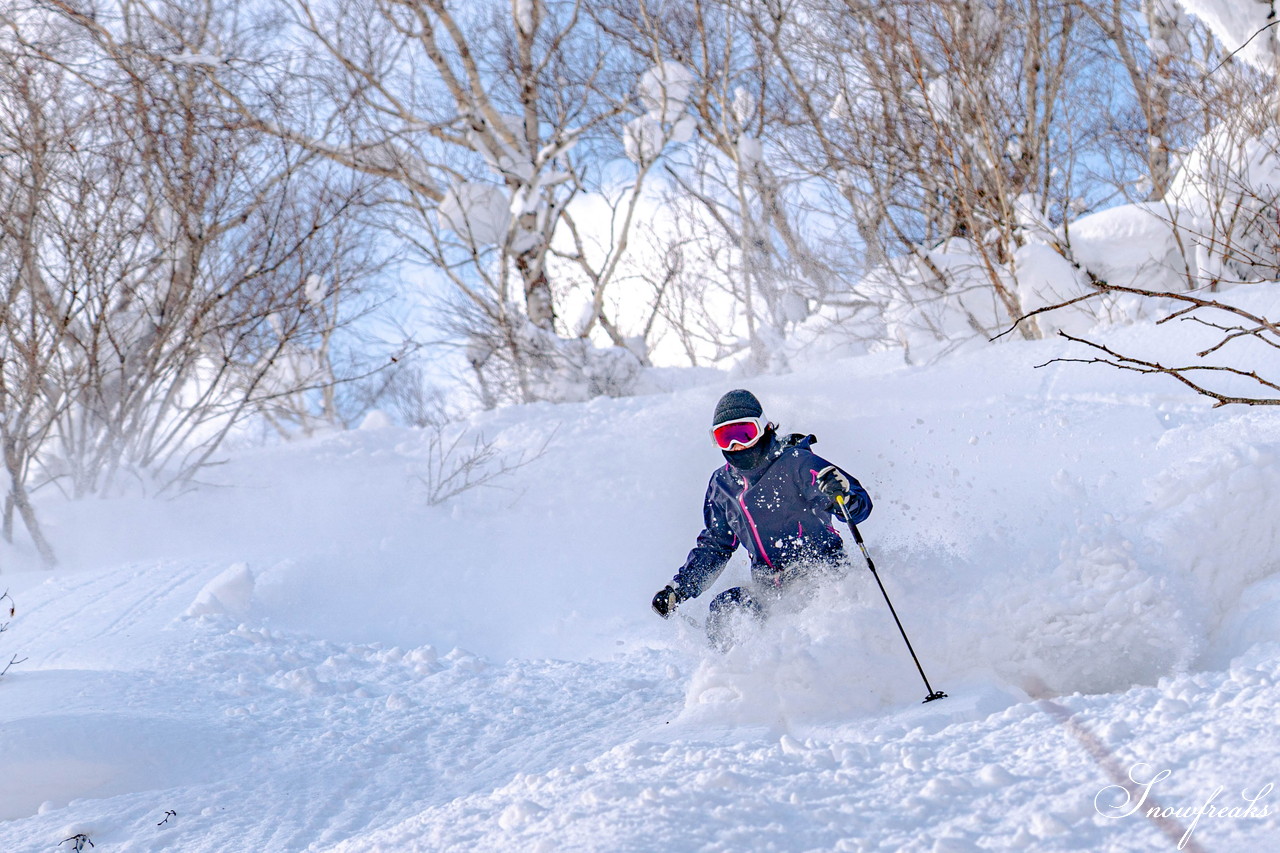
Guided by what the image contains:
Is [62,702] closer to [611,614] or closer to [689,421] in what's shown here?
[611,614]

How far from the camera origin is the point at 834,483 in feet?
12.4

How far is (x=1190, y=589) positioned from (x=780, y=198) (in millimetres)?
8987

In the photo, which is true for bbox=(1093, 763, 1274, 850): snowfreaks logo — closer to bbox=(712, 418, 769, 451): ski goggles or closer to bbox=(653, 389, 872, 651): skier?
bbox=(653, 389, 872, 651): skier

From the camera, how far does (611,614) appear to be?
6.16m

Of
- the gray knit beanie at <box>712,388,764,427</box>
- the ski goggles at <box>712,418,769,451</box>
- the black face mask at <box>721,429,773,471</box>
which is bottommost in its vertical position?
the black face mask at <box>721,429,773,471</box>

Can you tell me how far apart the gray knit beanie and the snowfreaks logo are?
239 cm

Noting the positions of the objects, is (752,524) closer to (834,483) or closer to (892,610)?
(834,483)

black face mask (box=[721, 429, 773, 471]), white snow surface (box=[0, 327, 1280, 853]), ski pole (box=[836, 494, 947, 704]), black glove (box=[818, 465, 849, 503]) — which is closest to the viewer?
white snow surface (box=[0, 327, 1280, 853])

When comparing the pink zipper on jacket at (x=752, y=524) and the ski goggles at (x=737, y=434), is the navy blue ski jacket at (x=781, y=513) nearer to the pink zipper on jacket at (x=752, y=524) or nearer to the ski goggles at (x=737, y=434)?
the pink zipper on jacket at (x=752, y=524)

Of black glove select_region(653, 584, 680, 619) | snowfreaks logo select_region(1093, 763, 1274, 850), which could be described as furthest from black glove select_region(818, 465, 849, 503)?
snowfreaks logo select_region(1093, 763, 1274, 850)

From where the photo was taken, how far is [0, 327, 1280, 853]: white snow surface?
6.54 feet

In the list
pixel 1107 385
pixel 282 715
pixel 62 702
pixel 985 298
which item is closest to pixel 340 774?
pixel 282 715

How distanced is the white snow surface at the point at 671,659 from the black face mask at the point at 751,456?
2.08 feet

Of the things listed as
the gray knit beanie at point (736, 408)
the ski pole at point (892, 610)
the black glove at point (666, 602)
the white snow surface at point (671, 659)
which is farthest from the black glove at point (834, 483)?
the black glove at point (666, 602)
